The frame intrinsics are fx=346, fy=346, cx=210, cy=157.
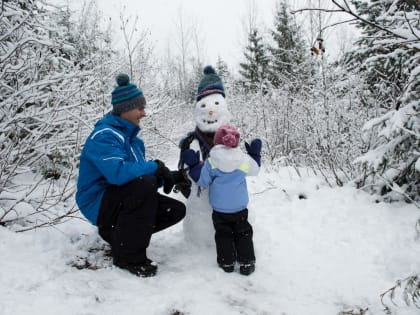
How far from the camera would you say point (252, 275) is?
2512mm

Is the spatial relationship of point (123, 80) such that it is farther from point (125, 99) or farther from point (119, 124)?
point (119, 124)

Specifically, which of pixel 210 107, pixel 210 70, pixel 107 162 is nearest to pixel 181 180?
pixel 107 162

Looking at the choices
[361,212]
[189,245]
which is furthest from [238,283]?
[361,212]

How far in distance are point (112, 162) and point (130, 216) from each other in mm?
434

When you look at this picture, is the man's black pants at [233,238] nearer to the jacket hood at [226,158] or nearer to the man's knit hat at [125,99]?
the jacket hood at [226,158]

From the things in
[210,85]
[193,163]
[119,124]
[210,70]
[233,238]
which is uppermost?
[210,70]

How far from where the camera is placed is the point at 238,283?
239 cm

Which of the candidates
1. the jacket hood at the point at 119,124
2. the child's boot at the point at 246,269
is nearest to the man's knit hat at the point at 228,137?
the jacket hood at the point at 119,124

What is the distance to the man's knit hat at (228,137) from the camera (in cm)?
257

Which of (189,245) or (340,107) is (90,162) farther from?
(340,107)

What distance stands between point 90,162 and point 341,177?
10.1 feet

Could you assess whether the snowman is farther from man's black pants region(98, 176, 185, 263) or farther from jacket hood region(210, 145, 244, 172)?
A: man's black pants region(98, 176, 185, 263)

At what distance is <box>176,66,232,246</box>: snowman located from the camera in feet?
9.55

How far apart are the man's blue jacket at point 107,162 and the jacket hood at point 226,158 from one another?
0.46 m
